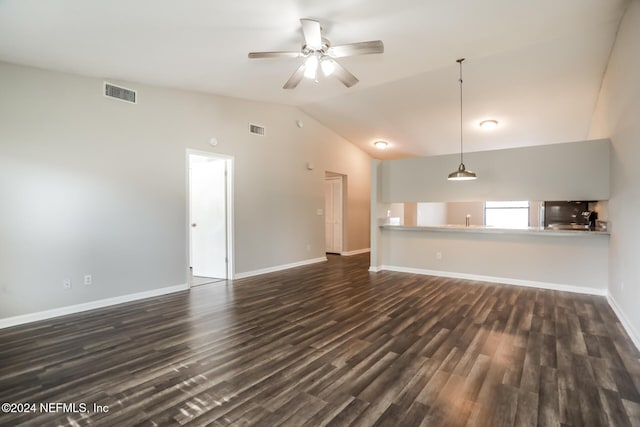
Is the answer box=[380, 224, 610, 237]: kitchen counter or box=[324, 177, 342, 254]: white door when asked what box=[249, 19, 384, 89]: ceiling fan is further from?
box=[324, 177, 342, 254]: white door

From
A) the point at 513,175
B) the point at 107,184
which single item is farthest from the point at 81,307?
the point at 513,175

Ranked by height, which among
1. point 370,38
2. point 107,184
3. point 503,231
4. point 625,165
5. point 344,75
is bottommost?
point 503,231

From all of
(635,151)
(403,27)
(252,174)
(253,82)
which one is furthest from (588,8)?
(252,174)

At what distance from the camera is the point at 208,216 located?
19.0 ft

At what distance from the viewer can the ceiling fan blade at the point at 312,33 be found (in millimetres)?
2649

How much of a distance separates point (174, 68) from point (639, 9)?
4687 mm

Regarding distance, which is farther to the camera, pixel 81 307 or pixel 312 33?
pixel 81 307

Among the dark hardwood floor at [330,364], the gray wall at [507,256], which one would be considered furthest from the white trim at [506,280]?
the dark hardwood floor at [330,364]

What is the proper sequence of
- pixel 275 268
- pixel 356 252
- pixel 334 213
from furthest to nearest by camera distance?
pixel 356 252
pixel 334 213
pixel 275 268

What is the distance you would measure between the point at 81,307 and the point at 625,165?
6.36 metres

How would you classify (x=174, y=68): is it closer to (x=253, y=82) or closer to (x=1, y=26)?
(x=253, y=82)

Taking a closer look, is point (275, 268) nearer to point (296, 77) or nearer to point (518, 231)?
point (296, 77)

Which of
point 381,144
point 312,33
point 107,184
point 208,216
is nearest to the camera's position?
point 312,33

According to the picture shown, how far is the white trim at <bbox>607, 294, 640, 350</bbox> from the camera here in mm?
2807
